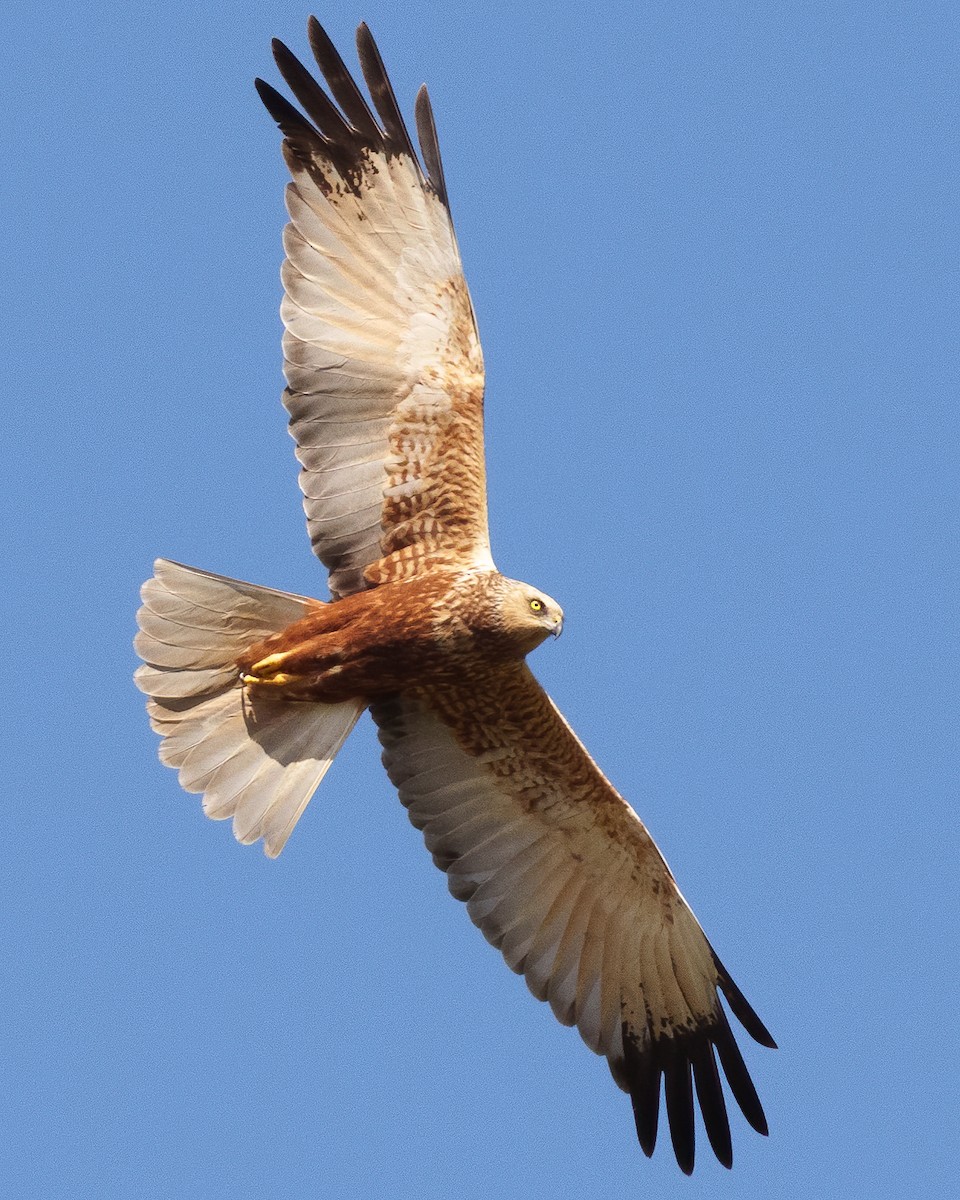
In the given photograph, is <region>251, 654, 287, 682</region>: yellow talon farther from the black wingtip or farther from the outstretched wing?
the black wingtip

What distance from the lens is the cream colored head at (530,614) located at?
9508mm

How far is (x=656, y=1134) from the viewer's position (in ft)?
35.1

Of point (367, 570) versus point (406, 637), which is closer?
point (406, 637)

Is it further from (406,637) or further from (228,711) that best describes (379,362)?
(228,711)

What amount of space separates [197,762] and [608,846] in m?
2.08

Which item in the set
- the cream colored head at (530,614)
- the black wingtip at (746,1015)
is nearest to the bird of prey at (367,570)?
the cream colored head at (530,614)

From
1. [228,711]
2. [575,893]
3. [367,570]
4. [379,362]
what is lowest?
[575,893]

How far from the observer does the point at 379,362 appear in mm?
9727

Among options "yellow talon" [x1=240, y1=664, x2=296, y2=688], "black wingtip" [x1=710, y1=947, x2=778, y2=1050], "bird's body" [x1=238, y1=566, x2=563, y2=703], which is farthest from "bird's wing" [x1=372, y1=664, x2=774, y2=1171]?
"yellow talon" [x1=240, y1=664, x2=296, y2=688]

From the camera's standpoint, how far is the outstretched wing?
31.9 feet

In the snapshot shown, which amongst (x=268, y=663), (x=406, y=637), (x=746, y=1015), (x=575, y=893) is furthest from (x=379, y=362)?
(x=746, y=1015)

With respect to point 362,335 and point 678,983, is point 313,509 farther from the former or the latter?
point 678,983

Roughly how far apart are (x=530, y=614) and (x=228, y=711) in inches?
61.0

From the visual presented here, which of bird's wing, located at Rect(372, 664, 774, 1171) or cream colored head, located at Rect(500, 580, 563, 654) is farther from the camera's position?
bird's wing, located at Rect(372, 664, 774, 1171)
